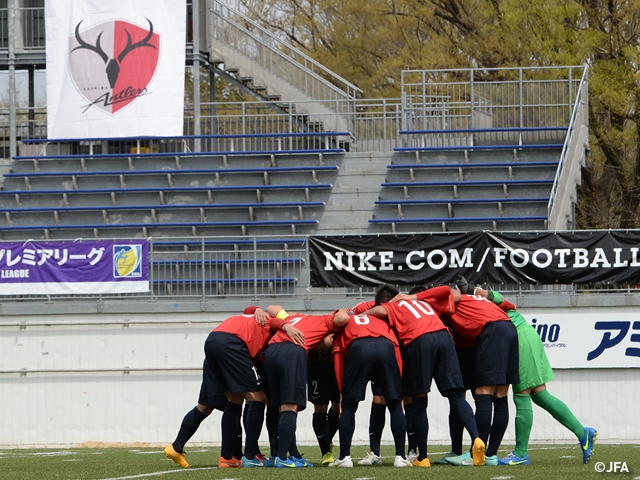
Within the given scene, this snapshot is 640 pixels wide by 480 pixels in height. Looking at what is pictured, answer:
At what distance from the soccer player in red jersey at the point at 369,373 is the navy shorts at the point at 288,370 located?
40 cm

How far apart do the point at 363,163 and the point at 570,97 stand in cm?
451

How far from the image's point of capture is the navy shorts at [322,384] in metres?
11.5

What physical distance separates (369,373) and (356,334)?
15.0 inches

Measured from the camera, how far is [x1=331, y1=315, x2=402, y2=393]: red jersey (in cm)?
1069

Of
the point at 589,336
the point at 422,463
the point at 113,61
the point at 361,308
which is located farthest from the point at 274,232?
the point at 422,463

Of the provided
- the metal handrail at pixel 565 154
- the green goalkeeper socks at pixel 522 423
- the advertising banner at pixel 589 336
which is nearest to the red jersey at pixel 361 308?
the green goalkeeper socks at pixel 522 423

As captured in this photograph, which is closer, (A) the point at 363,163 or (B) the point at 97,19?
(A) the point at 363,163

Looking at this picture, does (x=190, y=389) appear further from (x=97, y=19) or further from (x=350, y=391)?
(x=97, y=19)

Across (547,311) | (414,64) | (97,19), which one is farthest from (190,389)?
(414,64)

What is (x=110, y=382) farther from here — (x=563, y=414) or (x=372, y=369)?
(x=563, y=414)

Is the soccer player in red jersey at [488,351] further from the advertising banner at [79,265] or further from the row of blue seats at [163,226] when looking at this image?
Result: the row of blue seats at [163,226]

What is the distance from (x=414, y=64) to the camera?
3350cm

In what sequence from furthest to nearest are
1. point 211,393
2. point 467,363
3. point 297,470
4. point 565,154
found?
point 565,154
point 467,363
point 211,393
point 297,470

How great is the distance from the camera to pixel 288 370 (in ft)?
34.7
